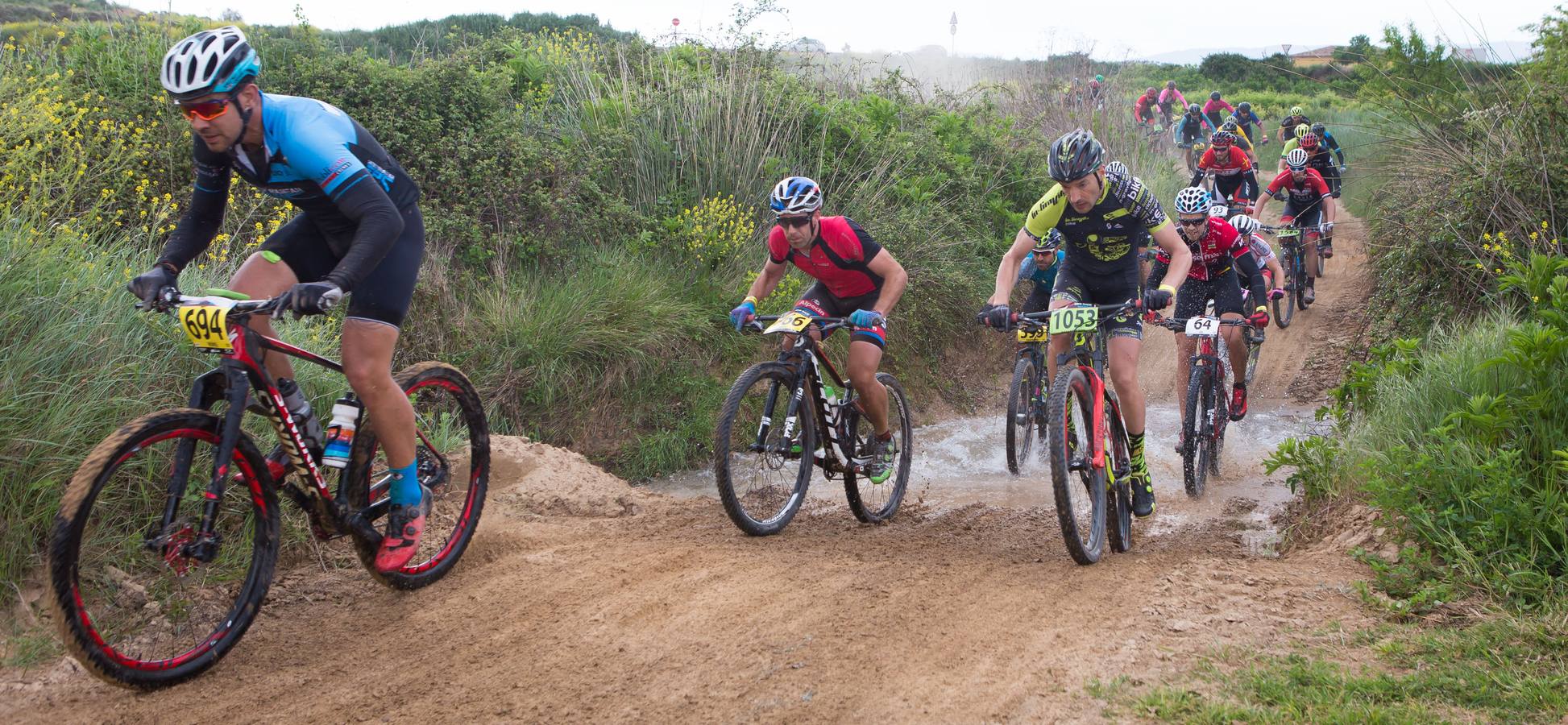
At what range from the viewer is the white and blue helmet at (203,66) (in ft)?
12.0

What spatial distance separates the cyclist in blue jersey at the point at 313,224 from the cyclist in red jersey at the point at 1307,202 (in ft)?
40.9

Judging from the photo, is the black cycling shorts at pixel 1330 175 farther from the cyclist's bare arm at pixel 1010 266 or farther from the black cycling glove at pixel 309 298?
the black cycling glove at pixel 309 298

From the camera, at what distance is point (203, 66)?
369cm

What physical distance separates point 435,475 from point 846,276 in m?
2.68

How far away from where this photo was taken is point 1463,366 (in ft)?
19.0

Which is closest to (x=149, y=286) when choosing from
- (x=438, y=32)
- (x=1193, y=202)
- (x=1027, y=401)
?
(x=1027, y=401)

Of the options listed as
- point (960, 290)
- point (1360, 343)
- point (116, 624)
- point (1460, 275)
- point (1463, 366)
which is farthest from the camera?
point (960, 290)

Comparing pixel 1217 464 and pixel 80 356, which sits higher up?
pixel 80 356

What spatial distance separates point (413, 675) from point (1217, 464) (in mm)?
6847

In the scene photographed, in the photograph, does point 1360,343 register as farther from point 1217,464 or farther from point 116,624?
point 116,624

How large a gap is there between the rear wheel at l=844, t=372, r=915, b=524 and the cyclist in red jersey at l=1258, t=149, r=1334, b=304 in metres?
9.07

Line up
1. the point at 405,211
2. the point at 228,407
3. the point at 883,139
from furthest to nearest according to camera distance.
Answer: the point at 883,139, the point at 405,211, the point at 228,407

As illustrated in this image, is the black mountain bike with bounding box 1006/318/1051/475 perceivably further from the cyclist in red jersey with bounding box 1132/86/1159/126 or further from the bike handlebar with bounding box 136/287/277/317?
the cyclist in red jersey with bounding box 1132/86/1159/126

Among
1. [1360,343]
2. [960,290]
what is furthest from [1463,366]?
[960,290]
